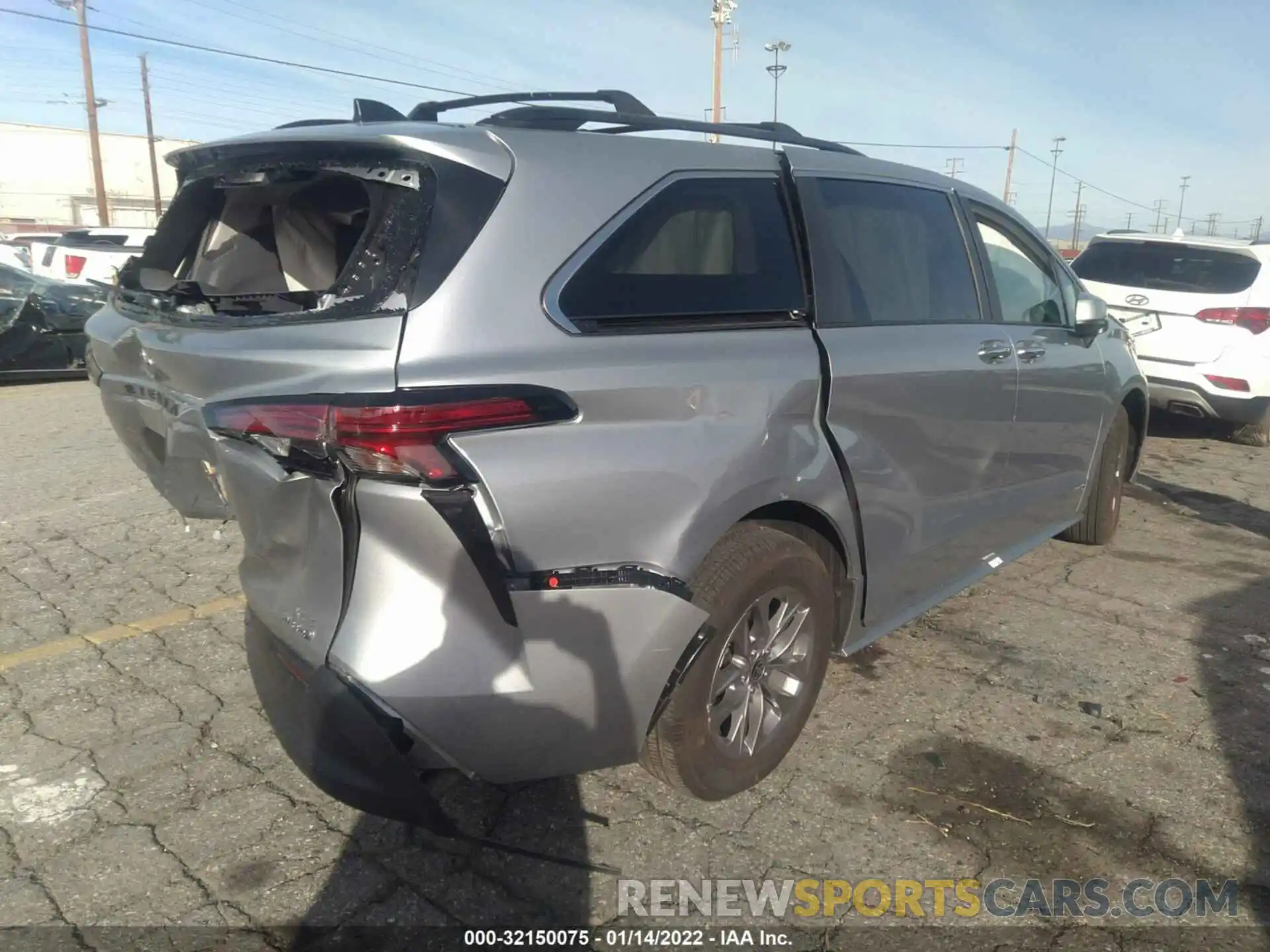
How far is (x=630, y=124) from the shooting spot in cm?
287

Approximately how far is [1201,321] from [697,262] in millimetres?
6202

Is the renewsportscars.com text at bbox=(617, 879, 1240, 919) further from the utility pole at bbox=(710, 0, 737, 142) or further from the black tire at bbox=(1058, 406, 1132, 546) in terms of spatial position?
the utility pole at bbox=(710, 0, 737, 142)

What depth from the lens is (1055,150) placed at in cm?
7388

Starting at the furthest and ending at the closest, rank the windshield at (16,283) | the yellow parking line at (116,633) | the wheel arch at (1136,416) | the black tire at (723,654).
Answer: the windshield at (16,283) < the wheel arch at (1136,416) < the yellow parking line at (116,633) < the black tire at (723,654)

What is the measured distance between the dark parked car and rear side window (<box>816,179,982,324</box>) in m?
9.05

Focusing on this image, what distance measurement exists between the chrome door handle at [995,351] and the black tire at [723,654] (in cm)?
121

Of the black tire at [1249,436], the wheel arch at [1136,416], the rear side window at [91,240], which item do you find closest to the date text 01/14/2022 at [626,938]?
the wheel arch at [1136,416]

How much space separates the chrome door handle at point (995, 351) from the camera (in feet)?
11.7

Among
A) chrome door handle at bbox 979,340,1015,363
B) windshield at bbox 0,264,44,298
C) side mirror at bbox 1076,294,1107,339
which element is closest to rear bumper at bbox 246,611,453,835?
chrome door handle at bbox 979,340,1015,363

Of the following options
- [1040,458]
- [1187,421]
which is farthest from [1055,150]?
[1040,458]

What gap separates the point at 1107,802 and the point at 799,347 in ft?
5.36

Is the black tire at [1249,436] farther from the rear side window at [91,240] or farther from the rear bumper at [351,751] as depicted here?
the rear side window at [91,240]

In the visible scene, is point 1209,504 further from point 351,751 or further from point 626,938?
point 351,751

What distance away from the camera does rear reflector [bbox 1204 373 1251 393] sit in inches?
283
